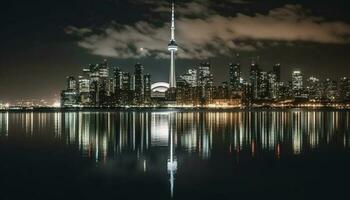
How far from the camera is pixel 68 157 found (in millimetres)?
29938

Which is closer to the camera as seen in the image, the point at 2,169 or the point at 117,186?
the point at 117,186

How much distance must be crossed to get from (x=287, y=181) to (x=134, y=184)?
7364mm

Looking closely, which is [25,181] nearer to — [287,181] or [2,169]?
[2,169]

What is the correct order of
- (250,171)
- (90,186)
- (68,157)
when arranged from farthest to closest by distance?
(68,157)
(250,171)
(90,186)

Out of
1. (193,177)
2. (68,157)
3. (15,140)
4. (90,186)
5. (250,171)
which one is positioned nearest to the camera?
(90,186)

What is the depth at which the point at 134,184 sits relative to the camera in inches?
816

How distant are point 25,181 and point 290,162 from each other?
51.1ft

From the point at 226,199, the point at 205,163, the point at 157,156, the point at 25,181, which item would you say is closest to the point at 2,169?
the point at 25,181

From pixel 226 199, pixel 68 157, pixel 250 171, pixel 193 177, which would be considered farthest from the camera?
pixel 68 157

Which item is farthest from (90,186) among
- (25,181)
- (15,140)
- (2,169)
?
(15,140)

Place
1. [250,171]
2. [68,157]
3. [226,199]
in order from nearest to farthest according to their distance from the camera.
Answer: [226,199] → [250,171] → [68,157]

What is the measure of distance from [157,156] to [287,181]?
11.0 meters

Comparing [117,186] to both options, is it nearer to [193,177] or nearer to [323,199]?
[193,177]

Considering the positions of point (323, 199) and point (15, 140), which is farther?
point (15, 140)
